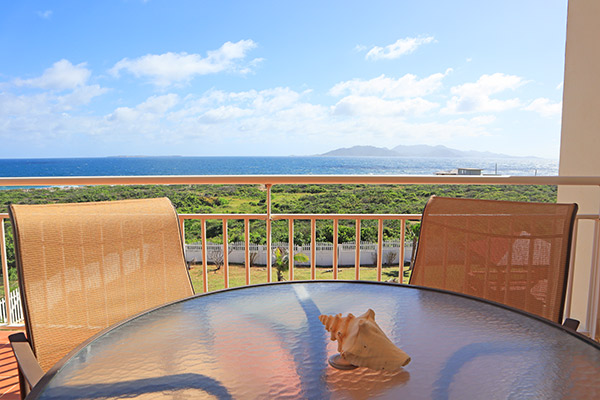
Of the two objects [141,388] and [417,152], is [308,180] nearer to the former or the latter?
[141,388]

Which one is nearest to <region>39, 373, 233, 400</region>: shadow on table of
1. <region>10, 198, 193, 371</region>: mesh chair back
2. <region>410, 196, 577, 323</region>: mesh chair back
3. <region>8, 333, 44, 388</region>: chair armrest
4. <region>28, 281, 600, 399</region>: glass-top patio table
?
<region>28, 281, 600, 399</region>: glass-top patio table

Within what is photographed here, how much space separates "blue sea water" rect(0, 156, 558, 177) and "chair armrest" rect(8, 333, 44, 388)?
34.4 meters

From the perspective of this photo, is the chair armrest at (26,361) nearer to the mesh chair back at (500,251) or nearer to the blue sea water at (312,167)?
the mesh chair back at (500,251)

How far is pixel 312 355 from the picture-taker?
0.91 metres

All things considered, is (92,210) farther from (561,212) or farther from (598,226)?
(598,226)

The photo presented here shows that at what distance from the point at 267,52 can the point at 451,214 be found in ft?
137

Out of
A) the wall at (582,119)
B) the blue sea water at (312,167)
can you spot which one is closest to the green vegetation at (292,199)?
the blue sea water at (312,167)

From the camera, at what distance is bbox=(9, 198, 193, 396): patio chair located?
1384 millimetres

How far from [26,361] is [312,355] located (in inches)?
31.0

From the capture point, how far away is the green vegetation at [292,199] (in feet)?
Result: 64.2

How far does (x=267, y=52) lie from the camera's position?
4047 cm

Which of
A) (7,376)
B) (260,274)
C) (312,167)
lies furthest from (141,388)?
(312,167)

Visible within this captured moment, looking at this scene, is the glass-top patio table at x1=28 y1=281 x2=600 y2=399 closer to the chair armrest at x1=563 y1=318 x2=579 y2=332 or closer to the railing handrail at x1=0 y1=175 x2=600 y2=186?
the chair armrest at x1=563 y1=318 x2=579 y2=332

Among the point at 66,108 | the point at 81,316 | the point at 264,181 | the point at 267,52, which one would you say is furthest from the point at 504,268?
the point at 66,108
